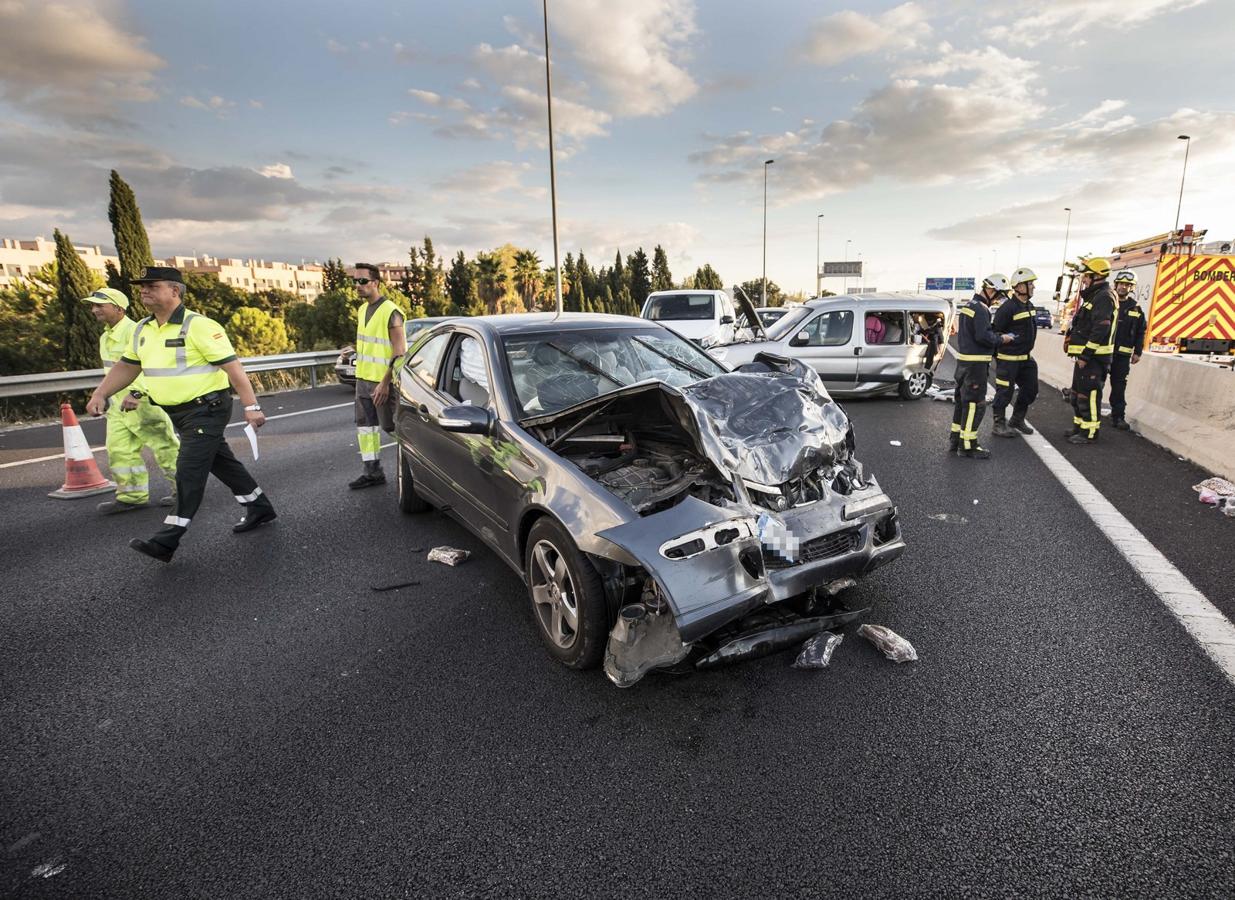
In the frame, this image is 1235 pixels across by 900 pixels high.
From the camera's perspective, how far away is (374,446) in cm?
616

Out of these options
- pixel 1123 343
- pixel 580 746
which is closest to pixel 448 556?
pixel 580 746

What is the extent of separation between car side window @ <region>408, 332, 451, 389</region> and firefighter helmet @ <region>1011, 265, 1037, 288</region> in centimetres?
628

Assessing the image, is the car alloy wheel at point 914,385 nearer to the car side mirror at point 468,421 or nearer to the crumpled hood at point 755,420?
the crumpled hood at point 755,420

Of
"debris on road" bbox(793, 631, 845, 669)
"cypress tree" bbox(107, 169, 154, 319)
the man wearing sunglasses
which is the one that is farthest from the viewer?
"cypress tree" bbox(107, 169, 154, 319)

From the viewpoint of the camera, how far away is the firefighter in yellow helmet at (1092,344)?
7129mm

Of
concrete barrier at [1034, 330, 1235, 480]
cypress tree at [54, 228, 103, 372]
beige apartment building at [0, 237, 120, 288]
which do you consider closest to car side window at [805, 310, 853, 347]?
concrete barrier at [1034, 330, 1235, 480]

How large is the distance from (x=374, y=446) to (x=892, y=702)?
506cm

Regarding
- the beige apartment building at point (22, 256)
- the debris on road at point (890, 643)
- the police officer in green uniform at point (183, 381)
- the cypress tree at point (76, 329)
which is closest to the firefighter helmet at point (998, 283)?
the debris on road at point (890, 643)

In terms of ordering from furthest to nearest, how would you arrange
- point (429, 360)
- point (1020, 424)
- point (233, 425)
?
point (233, 425) < point (1020, 424) < point (429, 360)

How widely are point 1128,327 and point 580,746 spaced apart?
8593mm

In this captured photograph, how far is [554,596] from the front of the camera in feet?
10.0

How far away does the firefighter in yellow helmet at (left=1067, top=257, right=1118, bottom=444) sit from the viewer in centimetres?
713

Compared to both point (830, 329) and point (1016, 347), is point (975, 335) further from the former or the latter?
point (830, 329)

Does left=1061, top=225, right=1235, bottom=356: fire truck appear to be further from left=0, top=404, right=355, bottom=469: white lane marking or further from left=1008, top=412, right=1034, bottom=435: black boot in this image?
left=0, top=404, right=355, bottom=469: white lane marking
